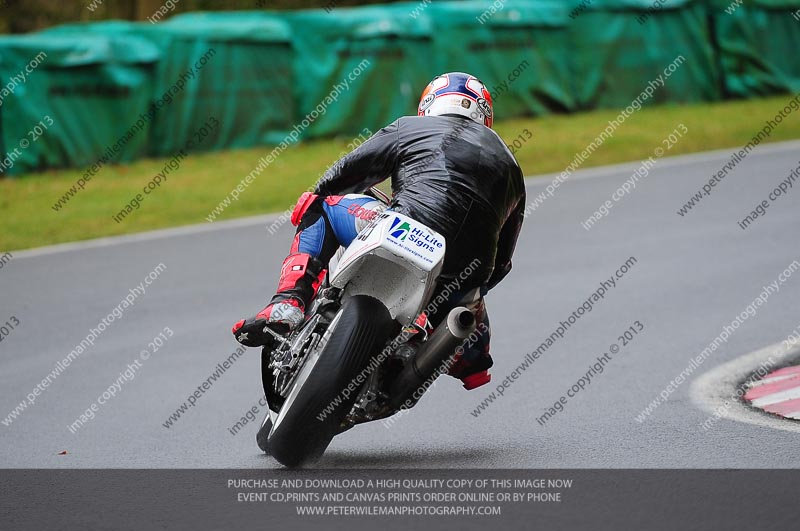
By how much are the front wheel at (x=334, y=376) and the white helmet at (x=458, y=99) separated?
105 centimetres

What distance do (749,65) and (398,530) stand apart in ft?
61.1

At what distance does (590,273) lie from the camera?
10.2m

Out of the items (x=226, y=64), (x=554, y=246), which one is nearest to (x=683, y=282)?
(x=554, y=246)

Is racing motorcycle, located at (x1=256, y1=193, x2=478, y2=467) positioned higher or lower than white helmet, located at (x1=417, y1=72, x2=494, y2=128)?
lower

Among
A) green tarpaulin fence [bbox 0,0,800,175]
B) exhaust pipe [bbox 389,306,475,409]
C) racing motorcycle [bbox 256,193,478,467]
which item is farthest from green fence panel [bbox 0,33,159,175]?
exhaust pipe [bbox 389,306,475,409]

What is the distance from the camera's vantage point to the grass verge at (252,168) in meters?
14.0

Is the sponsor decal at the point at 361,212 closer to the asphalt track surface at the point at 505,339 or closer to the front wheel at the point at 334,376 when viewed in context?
the front wheel at the point at 334,376

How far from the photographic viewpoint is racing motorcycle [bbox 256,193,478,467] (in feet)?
16.4

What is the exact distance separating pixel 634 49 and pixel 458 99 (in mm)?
15767

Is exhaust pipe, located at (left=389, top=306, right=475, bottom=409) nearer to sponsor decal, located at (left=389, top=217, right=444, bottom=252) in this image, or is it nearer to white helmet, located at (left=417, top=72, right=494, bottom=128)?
sponsor decal, located at (left=389, top=217, right=444, bottom=252)

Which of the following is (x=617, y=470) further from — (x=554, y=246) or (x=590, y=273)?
(x=554, y=246)

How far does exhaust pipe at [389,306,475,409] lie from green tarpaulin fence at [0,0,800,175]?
12059 mm

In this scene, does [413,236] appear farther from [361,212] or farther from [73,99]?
[73,99]

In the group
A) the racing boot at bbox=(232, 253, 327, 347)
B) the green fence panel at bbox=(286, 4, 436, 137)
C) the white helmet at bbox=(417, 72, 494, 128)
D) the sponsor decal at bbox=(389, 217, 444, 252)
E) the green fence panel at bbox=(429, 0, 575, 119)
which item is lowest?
the green fence panel at bbox=(286, 4, 436, 137)
